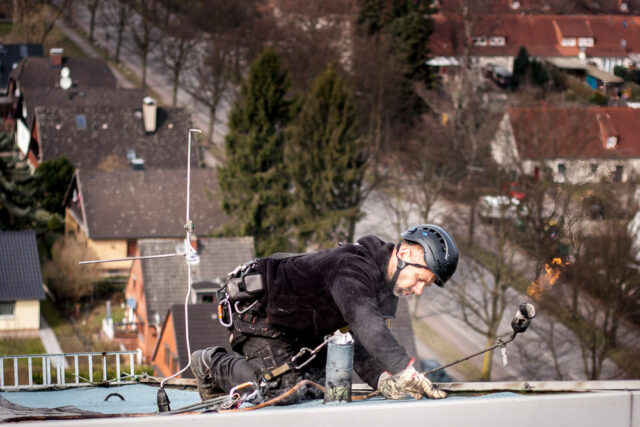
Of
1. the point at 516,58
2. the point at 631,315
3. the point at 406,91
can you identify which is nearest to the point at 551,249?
the point at 631,315

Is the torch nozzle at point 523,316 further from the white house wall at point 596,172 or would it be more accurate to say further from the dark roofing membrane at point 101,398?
the white house wall at point 596,172

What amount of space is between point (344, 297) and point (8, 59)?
6713 centimetres

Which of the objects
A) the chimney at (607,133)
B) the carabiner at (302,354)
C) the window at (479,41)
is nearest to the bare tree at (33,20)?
the window at (479,41)

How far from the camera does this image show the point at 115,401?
30.5 feet

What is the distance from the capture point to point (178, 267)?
120 ft

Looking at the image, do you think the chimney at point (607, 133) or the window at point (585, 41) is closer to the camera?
the chimney at point (607, 133)

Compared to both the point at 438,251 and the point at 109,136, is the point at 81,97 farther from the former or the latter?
the point at 438,251

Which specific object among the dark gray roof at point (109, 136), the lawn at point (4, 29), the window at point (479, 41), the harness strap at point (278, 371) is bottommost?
the dark gray roof at point (109, 136)

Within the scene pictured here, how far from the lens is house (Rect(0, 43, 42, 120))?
223ft

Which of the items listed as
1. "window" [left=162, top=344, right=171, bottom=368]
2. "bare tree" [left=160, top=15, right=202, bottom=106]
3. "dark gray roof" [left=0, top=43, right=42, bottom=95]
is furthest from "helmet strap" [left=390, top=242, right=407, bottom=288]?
"dark gray roof" [left=0, top=43, right=42, bottom=95]

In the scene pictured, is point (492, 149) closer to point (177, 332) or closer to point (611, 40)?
point (611, 40)

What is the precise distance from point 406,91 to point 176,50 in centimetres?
1813

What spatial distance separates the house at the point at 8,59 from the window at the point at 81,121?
16.5 metres

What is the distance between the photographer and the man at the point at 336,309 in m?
6.66
